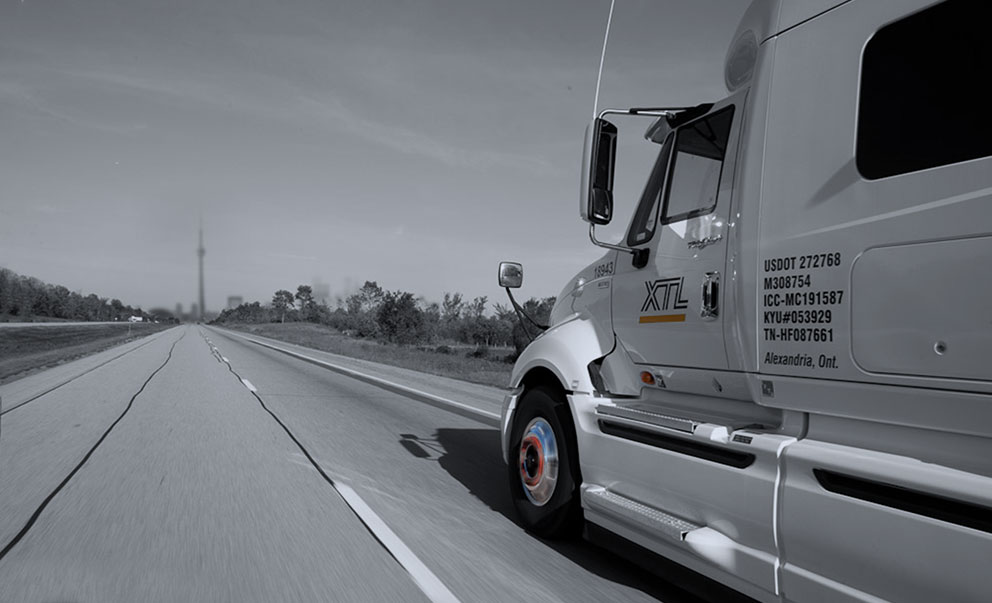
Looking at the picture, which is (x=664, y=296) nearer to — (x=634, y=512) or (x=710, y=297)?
(x=710, y=297)

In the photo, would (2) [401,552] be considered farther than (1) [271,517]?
No

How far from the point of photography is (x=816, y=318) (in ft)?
9.71

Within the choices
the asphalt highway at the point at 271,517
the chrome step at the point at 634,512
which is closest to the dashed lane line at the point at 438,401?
the asphalt highway at the point at 271,517

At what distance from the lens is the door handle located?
362cm

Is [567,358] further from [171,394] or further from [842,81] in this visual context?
[171,394]

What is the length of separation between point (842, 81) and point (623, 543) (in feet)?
10.5

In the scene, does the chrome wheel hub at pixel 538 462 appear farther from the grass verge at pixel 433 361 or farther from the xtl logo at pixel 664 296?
the grass verge at pixel 433 361

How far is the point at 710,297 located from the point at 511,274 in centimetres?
267

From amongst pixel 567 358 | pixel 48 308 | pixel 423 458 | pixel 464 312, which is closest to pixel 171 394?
pixel 423 458

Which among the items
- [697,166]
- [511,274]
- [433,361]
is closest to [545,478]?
[511,274]

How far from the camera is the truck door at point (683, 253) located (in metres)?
3.71

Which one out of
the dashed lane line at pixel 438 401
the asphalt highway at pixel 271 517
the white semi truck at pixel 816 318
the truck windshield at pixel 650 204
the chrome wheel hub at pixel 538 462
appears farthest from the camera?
the dashed lane line at pixel 438 401

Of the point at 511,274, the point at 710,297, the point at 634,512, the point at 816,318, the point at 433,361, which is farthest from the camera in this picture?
the point at 433,361

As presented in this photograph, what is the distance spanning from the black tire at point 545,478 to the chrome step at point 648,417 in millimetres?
465
